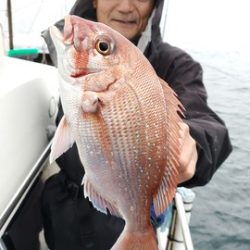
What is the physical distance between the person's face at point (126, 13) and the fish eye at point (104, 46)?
101 centimetres

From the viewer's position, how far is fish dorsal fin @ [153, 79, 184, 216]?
127cm

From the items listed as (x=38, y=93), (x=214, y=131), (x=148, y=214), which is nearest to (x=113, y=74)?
(x=148, y=214)

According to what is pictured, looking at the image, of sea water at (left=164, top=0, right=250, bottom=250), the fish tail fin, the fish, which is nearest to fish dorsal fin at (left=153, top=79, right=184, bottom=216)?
the fish

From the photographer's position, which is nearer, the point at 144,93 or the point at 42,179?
the point at 144,93

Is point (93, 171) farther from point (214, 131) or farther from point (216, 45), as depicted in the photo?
point (216, 45)

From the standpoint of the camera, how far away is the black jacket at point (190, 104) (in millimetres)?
1639

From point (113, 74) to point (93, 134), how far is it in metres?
0.18

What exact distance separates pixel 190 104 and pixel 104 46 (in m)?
0.68

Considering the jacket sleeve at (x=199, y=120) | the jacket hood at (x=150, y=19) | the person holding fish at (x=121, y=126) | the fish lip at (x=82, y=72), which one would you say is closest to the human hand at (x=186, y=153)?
the person holding fish at (x=121, y=126)

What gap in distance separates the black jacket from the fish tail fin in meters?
0.36

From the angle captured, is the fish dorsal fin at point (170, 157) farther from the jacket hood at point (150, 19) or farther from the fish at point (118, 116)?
the jacket hood at point (150, 19)

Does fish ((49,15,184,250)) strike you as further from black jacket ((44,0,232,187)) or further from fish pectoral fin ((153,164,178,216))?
black jacket ((44,0,232,187))

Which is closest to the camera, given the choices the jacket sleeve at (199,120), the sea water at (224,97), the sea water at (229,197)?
the jacket sleeve at (199,120)

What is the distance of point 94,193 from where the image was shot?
1364 mm
